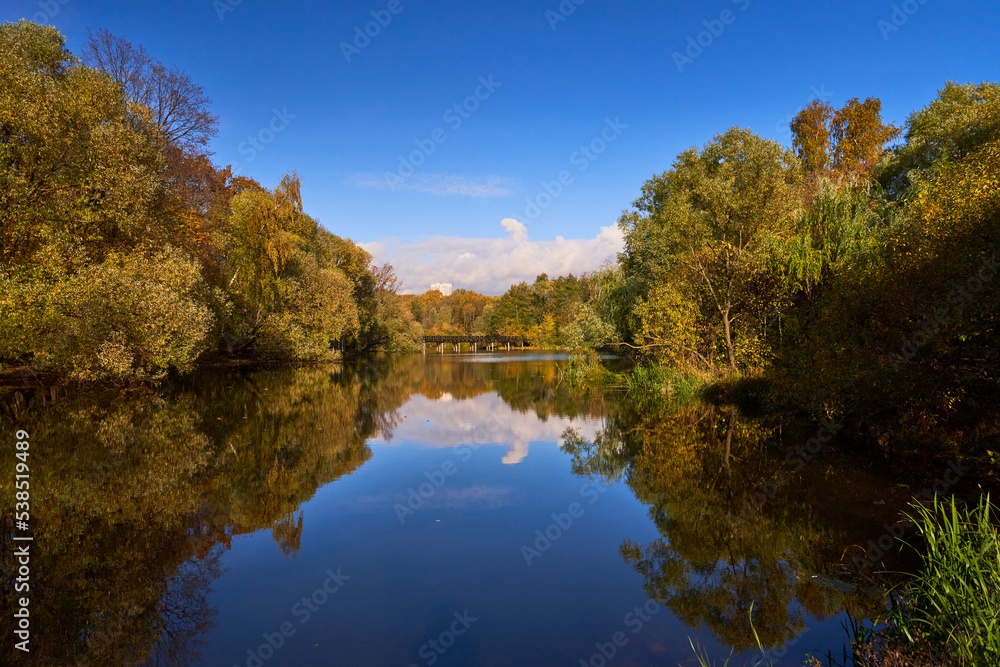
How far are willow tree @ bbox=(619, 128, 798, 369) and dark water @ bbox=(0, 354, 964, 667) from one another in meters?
6.59

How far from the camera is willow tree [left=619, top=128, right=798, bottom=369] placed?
18875mm

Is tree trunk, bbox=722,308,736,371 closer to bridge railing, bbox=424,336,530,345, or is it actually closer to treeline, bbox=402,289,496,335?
bridge railing, bbox=424,336,530,345

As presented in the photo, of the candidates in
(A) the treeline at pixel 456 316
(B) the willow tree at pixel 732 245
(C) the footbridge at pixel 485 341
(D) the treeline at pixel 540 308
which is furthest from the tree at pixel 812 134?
(A) the treeline at pixel 456 316

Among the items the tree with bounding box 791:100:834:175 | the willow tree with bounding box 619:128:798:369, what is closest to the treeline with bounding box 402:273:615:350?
the tree with bounding box 791:100:834:175

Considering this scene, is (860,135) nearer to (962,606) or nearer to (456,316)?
(962,606)

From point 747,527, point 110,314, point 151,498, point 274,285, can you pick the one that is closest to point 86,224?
point 110,314

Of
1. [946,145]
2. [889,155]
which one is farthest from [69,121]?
[889,155]

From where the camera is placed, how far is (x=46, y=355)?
54.9 feet

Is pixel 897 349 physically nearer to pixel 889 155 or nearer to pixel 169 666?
pixel 169 666

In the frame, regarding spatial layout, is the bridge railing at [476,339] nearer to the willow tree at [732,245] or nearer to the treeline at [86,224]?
the treeline at [86,224]

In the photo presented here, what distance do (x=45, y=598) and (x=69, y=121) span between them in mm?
17483

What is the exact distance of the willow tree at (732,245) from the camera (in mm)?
18875

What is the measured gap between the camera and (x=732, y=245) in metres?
19.4

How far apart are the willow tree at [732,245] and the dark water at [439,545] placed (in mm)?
6594
